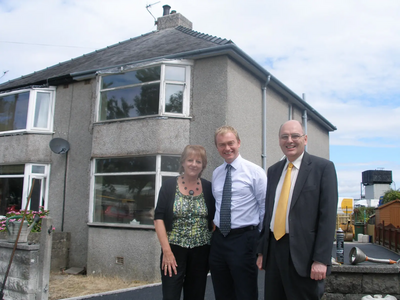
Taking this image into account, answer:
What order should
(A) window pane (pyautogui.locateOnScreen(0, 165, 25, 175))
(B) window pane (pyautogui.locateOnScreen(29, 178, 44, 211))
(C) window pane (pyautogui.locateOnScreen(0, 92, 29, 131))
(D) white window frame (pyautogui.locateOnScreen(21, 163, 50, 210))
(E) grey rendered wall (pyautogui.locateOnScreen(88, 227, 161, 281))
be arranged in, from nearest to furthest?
(E) grey rendered wall (pyautogui.locateOnScreen(88, 227, 161, 281)) < (D) white window frame (pyautogui.locateOnScreen(21, 163, 50, 210)) < (B) window pane (pyautogui.locateOnScreen(29, 178, 44, 211)) < (A) window pane (pyautogui.locateOnScreen(0, 165, 25, 175)) < (C) window pane (pyautogui.locateOnScreen(0, 92, 29, 131))

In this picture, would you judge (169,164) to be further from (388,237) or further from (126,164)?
(388,237)

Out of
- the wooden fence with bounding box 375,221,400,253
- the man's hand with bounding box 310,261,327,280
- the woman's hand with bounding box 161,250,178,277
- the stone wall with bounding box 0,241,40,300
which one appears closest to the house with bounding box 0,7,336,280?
the stone wall with bounding box 0,241,40,300

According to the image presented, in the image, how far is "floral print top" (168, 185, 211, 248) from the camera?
3307 mm

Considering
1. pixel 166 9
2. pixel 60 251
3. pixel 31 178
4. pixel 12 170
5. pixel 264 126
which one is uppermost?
pixel 166 9

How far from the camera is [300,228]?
2684mm

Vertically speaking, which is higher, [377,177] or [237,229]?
[377,177]

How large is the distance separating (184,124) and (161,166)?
1.11 m

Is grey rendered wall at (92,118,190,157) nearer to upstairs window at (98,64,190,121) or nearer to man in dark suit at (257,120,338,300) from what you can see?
upstairs window at (98,64,190,121)

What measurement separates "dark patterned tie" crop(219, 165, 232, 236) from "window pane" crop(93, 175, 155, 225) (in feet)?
18.6

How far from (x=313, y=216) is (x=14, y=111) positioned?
10796mm

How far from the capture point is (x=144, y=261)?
8594 mm

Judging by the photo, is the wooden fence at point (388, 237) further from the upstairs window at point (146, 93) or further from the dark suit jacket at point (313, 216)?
the dark suit jacket at point (313, 216)

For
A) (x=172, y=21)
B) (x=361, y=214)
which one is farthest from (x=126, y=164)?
(x=361, y=214)

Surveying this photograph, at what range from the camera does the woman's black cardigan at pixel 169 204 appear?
3.34 m
